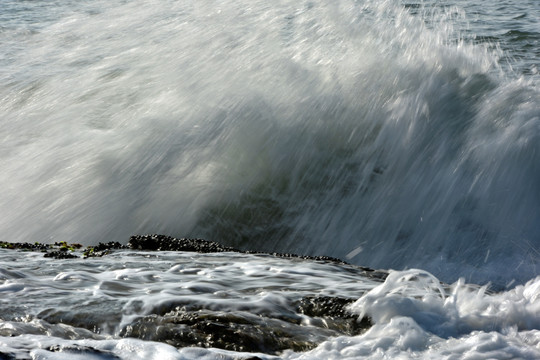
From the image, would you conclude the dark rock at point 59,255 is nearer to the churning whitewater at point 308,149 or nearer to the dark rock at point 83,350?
the churning whitewater at point 308,149

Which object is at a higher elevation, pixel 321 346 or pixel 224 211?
pixel 321 346

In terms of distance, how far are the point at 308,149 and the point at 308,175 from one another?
1.32ft

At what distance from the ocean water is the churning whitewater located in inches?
0.8

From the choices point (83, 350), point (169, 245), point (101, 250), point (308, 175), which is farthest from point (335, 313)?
point (308, 175)

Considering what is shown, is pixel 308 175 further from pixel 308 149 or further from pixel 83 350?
pixel 83 350

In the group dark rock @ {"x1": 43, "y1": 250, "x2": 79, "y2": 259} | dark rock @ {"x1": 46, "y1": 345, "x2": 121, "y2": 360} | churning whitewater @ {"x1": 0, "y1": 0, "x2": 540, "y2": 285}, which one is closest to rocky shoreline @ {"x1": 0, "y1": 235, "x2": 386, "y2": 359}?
dark rock @ {"x1": 46, "y1": 345, "x2": 121, "y2": 360}

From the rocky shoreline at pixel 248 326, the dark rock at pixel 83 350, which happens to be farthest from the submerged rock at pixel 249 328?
the dark rock at pixel 83 350

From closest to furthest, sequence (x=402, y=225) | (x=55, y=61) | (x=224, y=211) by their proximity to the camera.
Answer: (x=402, y=225) → (x=224, y=211) → (x=55, y=61)

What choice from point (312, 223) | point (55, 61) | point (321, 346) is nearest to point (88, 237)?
point (312, 223)

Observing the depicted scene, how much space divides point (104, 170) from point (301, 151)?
7.02 ft

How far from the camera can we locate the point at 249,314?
3283 mm

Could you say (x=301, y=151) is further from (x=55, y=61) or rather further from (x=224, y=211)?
(x=55, y=61)

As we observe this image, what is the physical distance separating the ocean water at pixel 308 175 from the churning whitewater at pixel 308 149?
21 millimetres

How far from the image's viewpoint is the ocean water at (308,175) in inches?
131
